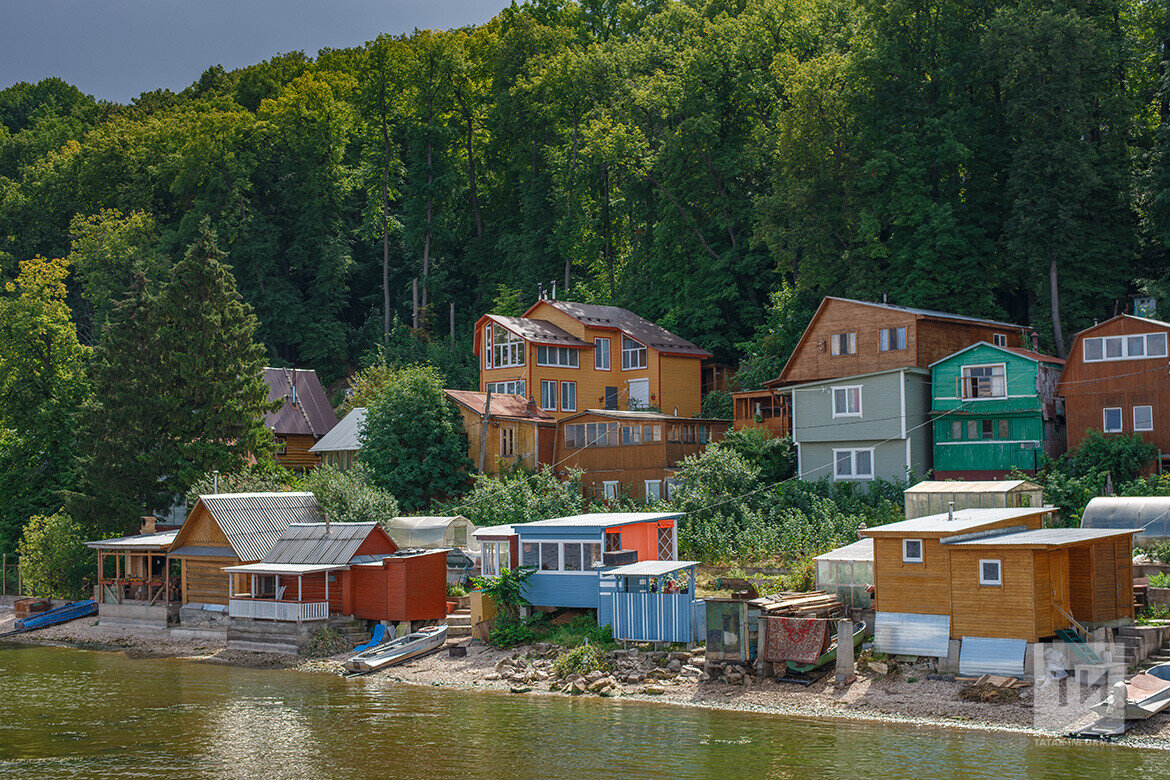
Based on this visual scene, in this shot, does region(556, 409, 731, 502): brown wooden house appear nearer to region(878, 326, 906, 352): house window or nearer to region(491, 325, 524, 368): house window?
region(491, 325, 524, 368): house window

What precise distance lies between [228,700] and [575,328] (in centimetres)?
3453

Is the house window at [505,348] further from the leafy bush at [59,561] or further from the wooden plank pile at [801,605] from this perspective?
the wooden plank pile at [801,605]

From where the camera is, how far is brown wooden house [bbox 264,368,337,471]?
217ft

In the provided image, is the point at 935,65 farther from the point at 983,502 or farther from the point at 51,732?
the point at 51,732

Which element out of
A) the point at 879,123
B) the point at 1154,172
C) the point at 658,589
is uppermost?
the point at 879,123

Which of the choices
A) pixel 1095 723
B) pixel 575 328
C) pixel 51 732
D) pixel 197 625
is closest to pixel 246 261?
pixel 575 328

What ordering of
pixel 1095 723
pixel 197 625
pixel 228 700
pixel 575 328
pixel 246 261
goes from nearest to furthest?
1. pixel 1095 723
2. pixel 228 700
3. pixel 197 625
4. pixel 575 328
5. pixel 246 261

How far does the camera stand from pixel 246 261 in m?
80.8

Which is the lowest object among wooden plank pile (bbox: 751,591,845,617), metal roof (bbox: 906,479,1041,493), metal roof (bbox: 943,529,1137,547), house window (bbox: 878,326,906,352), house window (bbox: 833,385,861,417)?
wooden plank pile (bbox: 751,591,845,617)

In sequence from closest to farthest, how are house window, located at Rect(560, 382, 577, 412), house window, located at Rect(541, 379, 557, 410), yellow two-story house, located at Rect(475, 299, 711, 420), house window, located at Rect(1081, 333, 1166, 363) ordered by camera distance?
house window, located at Rect(1081, 333, 1166, 363) → house window, located at Rect(541, 379, 557, 410) → yellow two-story house, located at Rect(475, 299, 711, 420) → house window, located at Rect(560, 382, 577, 412)

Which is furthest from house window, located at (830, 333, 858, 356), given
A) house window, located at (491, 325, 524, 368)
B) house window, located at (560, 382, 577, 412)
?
house window, located at (491, 325, 524, 368)

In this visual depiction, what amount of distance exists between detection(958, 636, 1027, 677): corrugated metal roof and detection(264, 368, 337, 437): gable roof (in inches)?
1898

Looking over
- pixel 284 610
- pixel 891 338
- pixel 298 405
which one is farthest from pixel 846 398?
pixel 298 405

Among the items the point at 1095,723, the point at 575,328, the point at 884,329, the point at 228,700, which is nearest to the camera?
the point at 1095,723
